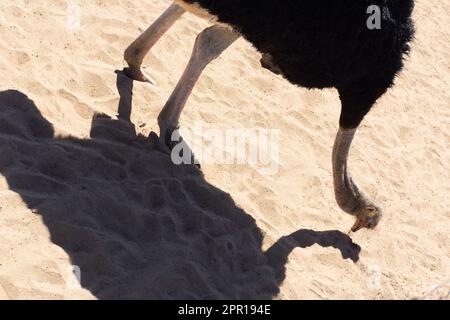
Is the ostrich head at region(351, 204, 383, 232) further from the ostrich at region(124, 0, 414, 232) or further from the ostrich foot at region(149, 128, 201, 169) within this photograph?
the ostrich foot at region(149, 128, 201, 169)

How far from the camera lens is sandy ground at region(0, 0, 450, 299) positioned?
3.67 m

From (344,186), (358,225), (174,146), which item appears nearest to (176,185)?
(174,146)

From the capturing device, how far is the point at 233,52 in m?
6.32

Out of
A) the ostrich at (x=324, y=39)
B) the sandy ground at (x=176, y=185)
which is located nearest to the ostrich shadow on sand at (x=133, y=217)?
the sandy ground at (x=176, y=185)

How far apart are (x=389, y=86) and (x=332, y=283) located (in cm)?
128

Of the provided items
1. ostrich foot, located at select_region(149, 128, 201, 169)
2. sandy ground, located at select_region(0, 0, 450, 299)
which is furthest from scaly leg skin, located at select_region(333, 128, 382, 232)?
ostrich foot, located at select_region(149, 128, 201, 169)

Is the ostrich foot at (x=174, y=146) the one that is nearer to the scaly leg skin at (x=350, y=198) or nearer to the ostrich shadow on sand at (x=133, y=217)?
the ostrich shadow on sand at (x=133, y=217)

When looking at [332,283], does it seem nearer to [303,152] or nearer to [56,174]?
[303,152]

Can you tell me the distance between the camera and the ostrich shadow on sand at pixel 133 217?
364cm

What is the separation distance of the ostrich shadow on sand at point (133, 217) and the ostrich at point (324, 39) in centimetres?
44

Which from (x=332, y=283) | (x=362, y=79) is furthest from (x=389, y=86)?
(x=332, y=283)

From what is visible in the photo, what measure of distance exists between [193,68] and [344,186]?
1.33 meters
